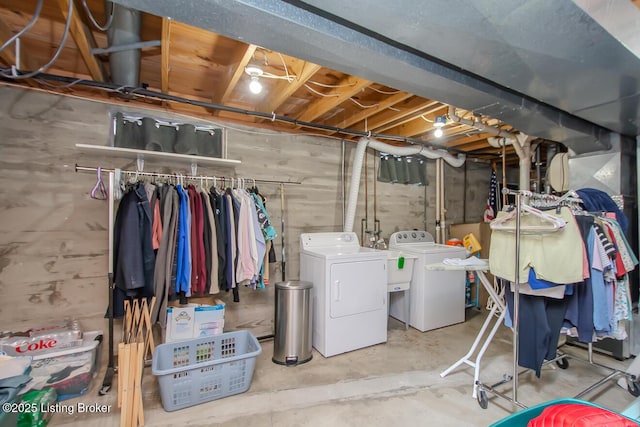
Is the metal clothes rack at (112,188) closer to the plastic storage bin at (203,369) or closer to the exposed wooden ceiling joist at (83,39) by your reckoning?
the plastic storage bin at (203,369)

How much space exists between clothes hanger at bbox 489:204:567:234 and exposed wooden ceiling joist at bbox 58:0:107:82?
9.11 feet

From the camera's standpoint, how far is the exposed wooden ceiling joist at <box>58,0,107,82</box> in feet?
5.29

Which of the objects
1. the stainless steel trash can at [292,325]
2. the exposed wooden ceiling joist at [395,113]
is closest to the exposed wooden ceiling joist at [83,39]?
the stainless steel trash can at [292,325]

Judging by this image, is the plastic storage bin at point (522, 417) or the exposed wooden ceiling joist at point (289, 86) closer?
the plastic storage bin at point (522, 417)

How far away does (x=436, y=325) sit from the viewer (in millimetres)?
3523

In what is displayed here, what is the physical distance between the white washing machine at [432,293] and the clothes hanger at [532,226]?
1.37m

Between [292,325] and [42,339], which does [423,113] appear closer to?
[292,325]

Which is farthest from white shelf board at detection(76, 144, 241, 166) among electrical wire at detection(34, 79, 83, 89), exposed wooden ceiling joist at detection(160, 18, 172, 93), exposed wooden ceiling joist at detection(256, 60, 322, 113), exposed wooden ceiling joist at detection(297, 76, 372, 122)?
exposed wooden ceiling joist at detection(297, 76, 372, 122)

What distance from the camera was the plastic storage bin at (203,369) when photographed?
201cm

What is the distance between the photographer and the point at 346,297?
2852 millimetres

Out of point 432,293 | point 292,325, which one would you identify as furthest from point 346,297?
point 432,293

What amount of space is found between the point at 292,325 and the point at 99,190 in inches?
76.4

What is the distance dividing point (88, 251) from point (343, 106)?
2.73 metres

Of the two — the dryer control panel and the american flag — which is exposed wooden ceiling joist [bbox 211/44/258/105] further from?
the american flag
